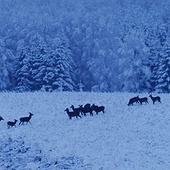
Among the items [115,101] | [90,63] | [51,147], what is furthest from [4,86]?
[51,147]

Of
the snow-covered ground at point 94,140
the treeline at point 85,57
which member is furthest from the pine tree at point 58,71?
the snow-covered ground at point 94,140

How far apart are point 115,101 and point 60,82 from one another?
22.1 metres

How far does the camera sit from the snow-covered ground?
18969mm

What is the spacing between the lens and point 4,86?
5709 cm

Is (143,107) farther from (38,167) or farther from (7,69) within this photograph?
(7,69)

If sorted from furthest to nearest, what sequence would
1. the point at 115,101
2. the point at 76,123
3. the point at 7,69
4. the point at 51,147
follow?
the point at 7,69 → the point at 115,101 → the point at 76,123 → the point at 51,147

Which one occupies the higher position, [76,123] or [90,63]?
[90,63]

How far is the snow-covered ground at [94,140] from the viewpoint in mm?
18969

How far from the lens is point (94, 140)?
22047mm

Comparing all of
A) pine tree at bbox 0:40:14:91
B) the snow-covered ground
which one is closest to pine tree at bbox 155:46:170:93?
the snow-covered ground

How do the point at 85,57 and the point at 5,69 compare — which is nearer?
the point at 5,69

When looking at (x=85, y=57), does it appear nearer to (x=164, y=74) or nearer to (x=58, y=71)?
(x=58, y=71)

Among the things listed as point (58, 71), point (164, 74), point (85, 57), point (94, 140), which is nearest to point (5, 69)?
point (58, 71)

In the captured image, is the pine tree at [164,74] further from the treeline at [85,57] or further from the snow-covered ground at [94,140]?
the snow-covered ground at [94,140]
